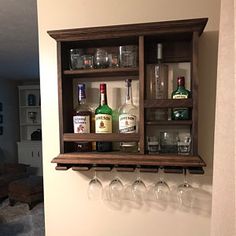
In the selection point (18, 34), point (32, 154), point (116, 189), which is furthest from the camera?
point (32, 154)

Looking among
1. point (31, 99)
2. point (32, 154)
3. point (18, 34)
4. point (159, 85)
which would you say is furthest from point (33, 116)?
point (159, 85)

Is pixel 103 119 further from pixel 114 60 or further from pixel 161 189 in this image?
pixel 161 189

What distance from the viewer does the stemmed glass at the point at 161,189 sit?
1.14 metres

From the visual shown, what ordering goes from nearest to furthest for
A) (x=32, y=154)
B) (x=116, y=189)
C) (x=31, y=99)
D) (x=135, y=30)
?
(x=135, y=30)
(x=116, y=189)
(x=32, y=154)
(x=31, y=99)

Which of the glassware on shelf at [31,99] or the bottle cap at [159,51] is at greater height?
the bottle cap at [159,51]

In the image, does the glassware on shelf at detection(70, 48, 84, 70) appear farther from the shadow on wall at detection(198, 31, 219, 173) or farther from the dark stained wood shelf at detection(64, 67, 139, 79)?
the shadow on wall at detection(198, 31, 219, 173)

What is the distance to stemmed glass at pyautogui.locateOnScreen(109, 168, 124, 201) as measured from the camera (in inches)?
46.5

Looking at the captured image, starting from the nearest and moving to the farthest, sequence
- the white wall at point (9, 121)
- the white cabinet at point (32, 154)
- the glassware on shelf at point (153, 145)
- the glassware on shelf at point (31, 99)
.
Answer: the glassware on shelf at point (153, 145), the white wall at point (9, 121), the white cabinet at point (32, 154), the glassware on shelf at point (31, 99)

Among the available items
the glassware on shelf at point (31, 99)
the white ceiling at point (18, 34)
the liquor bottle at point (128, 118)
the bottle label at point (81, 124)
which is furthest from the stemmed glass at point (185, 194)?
the glassware on shelf at point (31, 99)

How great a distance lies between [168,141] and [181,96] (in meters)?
0.22

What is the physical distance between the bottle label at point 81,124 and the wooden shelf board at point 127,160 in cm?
11

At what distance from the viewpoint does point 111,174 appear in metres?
1.20

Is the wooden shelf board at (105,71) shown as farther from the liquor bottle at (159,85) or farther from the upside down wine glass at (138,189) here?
the upside down wine glass at (138,189)

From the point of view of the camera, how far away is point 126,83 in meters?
1.10
